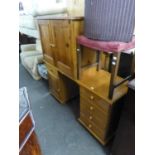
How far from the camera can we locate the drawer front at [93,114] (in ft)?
4.68

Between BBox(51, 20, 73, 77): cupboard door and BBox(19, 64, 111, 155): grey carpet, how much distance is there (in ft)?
2.36

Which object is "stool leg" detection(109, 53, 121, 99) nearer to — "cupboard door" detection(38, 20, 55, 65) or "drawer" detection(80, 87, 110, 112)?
"drawer" detection(80, 87, 110, 112)

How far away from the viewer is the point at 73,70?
1548 millimetres

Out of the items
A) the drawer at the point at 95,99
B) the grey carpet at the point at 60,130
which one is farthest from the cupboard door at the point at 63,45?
the grey carpet at the point at 60,130

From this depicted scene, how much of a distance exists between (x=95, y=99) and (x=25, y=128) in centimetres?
80

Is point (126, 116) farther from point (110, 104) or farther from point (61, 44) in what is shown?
point (61, 44)

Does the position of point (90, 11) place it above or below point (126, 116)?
above

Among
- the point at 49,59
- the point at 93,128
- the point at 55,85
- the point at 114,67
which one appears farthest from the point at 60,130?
the point at 114,67

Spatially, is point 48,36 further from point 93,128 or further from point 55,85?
point 93,128

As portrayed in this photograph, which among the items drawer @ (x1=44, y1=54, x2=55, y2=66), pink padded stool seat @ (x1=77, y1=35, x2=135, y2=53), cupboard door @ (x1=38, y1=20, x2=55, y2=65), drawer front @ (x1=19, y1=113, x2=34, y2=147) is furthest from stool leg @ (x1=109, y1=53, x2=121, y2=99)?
drawer @ (x1=44, y1=54, x2=55, y2=66)

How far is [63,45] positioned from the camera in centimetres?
154
